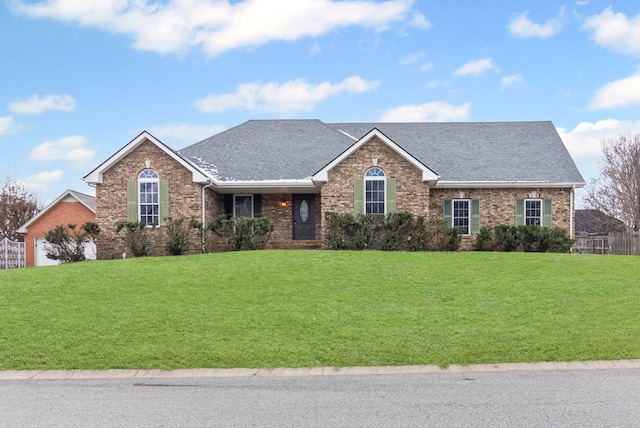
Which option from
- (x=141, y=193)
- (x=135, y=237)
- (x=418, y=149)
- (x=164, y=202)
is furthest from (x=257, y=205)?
(x=418, y=149)

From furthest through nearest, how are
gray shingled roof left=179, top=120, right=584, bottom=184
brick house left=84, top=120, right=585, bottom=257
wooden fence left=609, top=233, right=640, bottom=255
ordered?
wooden fence left=609, top=233, right=640, bottom=255, gray shingled roof left=179, top=120, right=584, bottom=184, brick house left=84, top=120, right=585, bottom=257

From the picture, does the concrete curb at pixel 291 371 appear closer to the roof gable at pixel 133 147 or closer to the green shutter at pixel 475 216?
the roof gable at pixel 133 147

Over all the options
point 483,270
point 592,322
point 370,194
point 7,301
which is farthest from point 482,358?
point 370,194

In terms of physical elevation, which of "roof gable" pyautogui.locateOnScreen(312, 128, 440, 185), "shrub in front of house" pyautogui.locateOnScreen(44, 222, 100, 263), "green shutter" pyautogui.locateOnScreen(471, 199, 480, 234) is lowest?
"shrub in front of house" pyautogui.locateOnScreen(44, 222, 100, 263)

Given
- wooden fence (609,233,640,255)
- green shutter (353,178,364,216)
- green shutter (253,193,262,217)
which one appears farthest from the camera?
wooden fence (609,233,640,255)

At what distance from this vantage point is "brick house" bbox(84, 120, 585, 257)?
20.8m

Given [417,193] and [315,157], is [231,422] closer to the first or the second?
[417,193]

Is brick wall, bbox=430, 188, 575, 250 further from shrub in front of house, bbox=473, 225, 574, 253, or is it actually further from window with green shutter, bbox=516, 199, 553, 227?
shrub in front of house, bbox=473, 225, 574, 253

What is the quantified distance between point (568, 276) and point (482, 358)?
6455mm

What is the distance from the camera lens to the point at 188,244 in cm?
2056

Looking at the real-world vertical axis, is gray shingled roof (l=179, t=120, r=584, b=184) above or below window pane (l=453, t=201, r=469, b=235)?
above

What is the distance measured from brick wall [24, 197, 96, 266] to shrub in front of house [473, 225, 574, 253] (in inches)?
826

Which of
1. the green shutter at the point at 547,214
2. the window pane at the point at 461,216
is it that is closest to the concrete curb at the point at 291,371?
the window pane at the point at 461,216

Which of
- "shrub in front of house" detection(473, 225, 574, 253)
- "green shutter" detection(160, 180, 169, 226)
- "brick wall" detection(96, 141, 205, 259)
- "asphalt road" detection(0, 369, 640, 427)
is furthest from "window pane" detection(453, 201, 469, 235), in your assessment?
"asphalt road" detection(0, 369, 640, 427)
